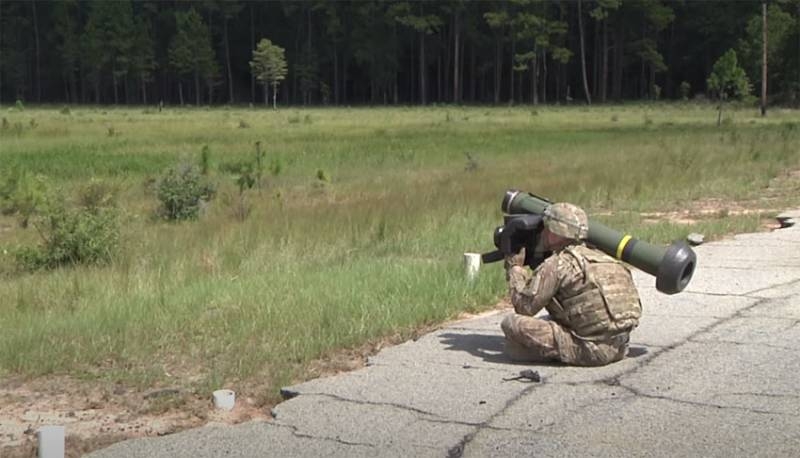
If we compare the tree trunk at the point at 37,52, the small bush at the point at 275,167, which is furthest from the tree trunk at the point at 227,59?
the small bush at the point at 275,167

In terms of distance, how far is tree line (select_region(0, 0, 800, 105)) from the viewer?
9256cm

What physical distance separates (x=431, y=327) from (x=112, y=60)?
311 feet

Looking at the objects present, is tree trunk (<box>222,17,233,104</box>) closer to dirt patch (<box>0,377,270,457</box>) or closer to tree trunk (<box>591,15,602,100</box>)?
tree trunk (<box>591,15,602,100</box>)

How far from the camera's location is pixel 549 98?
104500mm

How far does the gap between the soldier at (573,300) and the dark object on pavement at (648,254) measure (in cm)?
15

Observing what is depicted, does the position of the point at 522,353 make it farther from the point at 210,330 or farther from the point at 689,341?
the point at 210,330

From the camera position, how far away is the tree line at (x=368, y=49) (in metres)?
92.6

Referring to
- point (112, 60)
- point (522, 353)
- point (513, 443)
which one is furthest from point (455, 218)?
point (112, 60)

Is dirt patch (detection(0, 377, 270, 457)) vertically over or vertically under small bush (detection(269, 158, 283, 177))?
under

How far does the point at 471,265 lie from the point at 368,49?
293 ft

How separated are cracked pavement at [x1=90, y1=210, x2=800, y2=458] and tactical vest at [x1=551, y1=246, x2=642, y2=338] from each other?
286 millimetres

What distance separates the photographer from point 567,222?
640 centimetres

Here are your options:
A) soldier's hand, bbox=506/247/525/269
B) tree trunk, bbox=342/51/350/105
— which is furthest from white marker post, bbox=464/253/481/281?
tree trunk, bbox=342/51/350/105

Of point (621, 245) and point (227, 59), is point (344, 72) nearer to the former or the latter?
point (227, 59)
